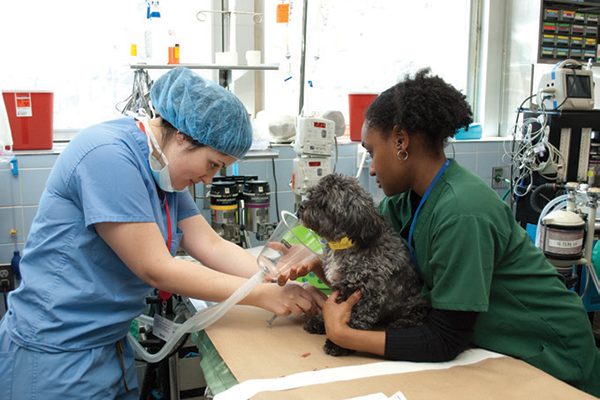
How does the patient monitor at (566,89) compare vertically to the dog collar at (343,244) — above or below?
above

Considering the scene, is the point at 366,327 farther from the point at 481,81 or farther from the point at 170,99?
the point at 481,81

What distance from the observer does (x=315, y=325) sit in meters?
1.48

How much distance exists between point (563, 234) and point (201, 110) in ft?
6.42

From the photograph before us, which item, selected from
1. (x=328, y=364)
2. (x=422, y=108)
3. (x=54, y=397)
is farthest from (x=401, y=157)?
(x=54, y=397)

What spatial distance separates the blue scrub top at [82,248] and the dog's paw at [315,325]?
466 mm

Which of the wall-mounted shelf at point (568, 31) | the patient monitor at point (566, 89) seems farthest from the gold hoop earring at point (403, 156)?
the wall-mounted shelf at point (568, 31)

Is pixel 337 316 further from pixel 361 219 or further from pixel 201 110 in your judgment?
pixel 201 110

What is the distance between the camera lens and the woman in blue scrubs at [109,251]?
4.40 ft

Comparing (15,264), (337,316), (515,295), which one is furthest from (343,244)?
(15,264)

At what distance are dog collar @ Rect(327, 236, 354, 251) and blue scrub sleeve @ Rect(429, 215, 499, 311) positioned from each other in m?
0.23

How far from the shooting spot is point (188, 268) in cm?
141

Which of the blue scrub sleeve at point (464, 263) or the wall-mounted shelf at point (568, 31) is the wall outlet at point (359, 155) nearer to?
the wall-mounted shelf at point (568, 31)

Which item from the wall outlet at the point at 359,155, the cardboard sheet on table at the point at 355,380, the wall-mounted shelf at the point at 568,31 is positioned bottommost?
the cardboard sheet on table at the point at 355,380

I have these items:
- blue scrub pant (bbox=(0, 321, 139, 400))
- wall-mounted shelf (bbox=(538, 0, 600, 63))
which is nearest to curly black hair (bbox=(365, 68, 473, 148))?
blue scrub pant (bbox=(0, 321, 139, 400))
